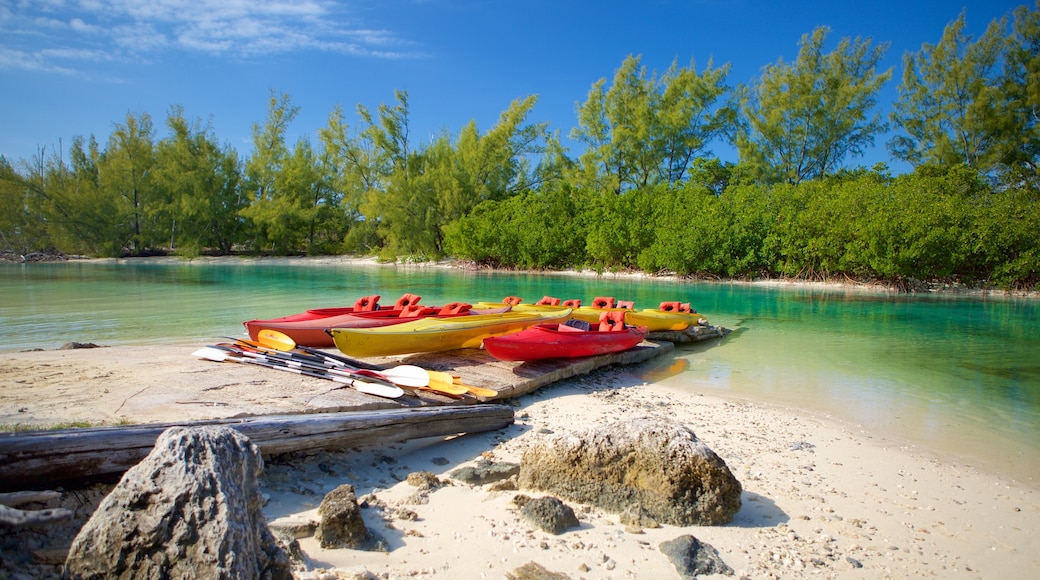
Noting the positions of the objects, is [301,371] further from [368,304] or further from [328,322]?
[368,304]

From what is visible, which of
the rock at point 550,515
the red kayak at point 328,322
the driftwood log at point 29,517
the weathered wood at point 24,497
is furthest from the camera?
the red kayak at point 328,322

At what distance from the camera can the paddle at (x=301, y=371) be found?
5.40 meters

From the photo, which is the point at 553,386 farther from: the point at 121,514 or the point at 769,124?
the point at 769,124

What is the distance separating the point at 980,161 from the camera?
33.8 meters

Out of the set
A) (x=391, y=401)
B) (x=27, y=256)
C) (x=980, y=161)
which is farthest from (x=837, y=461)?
(x=27, y=256)

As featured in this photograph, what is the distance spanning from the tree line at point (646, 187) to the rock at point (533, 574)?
86.4ft

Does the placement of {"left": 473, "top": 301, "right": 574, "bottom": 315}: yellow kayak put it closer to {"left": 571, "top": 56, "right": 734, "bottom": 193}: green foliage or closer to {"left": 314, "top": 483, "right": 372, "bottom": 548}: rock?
{"left": 314, "top": 483, "right": 372, "bottom": 548}: rock

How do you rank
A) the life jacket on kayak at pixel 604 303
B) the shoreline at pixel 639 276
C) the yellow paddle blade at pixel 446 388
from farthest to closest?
the shoreline at pixel 639 276, the life jacket on kayak at pixel 604 303, the yellow paddle blade at pixel 446 388

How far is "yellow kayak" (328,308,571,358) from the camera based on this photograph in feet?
23.0

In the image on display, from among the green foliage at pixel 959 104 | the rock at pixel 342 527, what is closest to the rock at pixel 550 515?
the rock at pixel 342 527

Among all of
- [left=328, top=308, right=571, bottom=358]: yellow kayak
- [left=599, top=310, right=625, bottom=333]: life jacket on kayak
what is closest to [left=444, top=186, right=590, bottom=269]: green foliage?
[left=599, top=310, right=625, bottom=333]: life jacket on kayak

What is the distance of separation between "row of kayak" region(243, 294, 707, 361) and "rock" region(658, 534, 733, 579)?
13.1ft

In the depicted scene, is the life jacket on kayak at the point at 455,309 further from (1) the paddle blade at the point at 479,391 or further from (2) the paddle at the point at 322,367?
(1) the paddle blade at the point at 479,391

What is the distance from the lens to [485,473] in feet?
14.0
